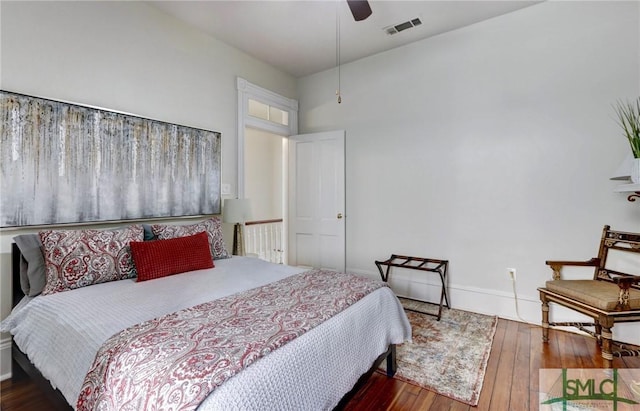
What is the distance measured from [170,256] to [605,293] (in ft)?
10.4

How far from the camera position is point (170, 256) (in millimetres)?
2232

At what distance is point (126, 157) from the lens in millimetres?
2584

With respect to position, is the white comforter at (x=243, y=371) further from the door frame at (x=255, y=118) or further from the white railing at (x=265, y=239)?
the white railing at (x=265, y=239)

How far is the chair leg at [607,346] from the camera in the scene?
2.08m

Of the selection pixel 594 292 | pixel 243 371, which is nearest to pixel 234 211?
pixel 243 371

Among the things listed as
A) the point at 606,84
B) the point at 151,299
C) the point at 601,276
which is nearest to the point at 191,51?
the point at 151,299

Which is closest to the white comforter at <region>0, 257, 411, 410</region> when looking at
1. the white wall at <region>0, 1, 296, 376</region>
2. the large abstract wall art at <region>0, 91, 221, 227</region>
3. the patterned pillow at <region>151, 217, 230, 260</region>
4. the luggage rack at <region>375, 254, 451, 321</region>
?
the patterned pillow at <region>151, 217, 230, 260</region>

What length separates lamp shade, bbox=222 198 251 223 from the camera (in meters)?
3.24

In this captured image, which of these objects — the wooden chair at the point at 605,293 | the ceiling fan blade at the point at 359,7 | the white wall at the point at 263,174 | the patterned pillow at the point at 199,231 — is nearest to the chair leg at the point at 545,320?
the wooden chair at the point at 605,293

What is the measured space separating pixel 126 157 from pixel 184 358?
85.7 inches

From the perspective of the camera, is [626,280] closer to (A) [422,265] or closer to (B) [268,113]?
(A) [422,265]

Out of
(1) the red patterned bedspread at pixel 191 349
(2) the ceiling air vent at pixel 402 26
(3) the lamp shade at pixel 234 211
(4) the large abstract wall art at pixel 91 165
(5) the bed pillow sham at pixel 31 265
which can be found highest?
(2) the ceiling air vent at pixel 402 26

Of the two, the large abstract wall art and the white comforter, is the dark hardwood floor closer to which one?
the white comforter
